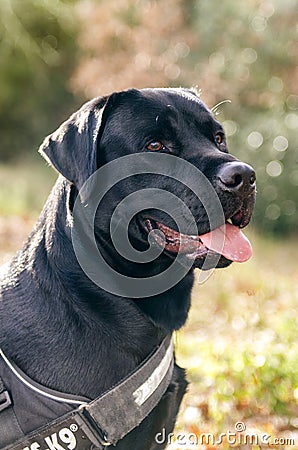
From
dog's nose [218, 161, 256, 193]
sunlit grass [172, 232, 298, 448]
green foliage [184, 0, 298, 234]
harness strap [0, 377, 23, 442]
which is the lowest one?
green foliage [184, 0, 298, 234]

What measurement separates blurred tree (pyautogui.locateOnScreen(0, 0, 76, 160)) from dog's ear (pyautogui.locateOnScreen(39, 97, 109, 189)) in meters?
16.9

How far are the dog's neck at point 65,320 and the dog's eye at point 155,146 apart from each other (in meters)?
0.37

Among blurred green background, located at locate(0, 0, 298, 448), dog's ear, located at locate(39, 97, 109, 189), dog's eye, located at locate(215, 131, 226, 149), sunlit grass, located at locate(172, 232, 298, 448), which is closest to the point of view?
dog's ear, located at locate(39, 97, 109, 189)

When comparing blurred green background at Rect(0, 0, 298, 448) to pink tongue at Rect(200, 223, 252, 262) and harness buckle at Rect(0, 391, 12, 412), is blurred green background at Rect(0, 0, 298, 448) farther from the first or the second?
harness buckle at Rect(0, 391, 12, 412)

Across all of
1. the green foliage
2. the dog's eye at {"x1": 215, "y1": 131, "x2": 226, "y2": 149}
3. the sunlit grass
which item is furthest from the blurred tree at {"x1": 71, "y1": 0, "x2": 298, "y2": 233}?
the dog's eye at {"x1": 215, "y1": 131, "x2": 226, "y2": 149}

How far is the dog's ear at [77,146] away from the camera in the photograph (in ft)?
7.89

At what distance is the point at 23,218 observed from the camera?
11859mm

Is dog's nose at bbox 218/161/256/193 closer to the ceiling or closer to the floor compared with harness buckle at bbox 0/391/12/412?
closer to the ceiling

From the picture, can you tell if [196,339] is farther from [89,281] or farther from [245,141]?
[245,141]

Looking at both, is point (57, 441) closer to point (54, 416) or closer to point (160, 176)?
point (54, 416)

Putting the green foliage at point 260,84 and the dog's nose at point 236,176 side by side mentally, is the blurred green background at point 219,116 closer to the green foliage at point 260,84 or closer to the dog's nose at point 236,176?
the green foliage at point 260,84

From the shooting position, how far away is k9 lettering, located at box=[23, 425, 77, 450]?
88.4 inches

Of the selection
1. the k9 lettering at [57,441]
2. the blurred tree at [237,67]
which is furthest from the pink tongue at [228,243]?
the blurred tree at [237,67]

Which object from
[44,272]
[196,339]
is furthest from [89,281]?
[196,339]
